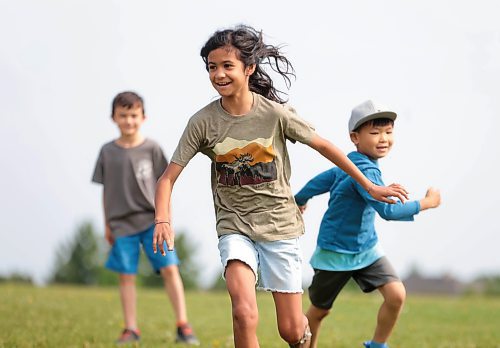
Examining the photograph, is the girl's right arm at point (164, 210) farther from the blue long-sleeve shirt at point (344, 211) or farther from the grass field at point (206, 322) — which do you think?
the grass field at point (206, 322)

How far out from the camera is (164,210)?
15.5 ft

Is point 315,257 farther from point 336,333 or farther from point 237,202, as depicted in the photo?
point 336,333

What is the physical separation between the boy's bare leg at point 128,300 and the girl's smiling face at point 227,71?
3354 mm


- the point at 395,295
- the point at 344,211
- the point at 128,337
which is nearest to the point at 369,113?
the point at 344,211

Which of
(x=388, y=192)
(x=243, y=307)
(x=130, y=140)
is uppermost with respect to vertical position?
(x=130, y=140)

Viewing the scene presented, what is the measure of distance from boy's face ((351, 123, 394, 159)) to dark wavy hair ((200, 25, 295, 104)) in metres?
0.77

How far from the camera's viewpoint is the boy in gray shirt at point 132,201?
25.2ft

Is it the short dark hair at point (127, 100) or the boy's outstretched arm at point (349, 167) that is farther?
the short dark hair at point (127, 100)

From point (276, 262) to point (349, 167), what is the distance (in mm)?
750

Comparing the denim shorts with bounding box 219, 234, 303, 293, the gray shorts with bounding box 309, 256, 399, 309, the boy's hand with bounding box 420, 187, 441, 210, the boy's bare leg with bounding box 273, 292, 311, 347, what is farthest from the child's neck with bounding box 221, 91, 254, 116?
the gray shorts with bounding box 309, 256, 399, 309

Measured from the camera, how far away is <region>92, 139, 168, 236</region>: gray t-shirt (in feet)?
25.2

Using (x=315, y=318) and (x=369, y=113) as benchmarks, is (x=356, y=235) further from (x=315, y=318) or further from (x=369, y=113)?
(x=369, y=113)

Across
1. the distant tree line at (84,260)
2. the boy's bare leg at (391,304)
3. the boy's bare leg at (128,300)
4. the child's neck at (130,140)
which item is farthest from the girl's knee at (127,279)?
the distant tree line at (84,260)

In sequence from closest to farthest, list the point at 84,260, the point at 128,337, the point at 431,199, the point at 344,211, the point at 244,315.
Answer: the point at 244,315, the point at 431,199, the point at 344,211, the point at 128,337, the point at 84,260
